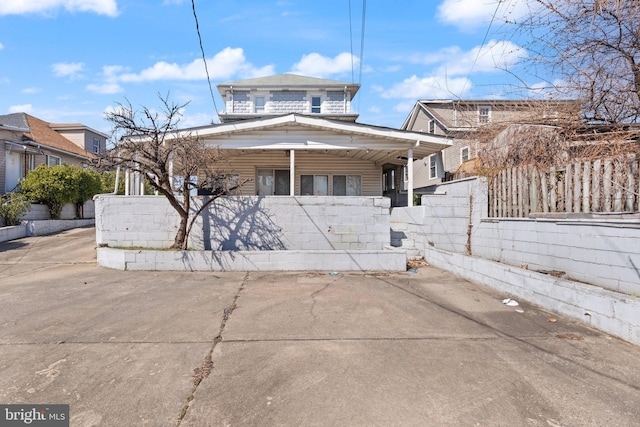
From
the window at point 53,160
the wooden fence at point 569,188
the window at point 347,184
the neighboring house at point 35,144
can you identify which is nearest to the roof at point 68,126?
the neighboring house at point 35,144

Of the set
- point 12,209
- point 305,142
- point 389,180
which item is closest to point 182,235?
point 305,142

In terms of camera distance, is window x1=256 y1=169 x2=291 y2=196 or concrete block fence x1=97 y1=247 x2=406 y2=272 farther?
window x1=256 y1=169 x2=291 y2=196

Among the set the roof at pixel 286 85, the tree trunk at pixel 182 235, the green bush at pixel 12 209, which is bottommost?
the tree trunk at pixel 182 235

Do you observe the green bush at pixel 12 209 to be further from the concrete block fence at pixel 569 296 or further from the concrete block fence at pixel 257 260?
the concrete block fence at pixel 569 296

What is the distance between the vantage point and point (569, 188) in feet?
18.4

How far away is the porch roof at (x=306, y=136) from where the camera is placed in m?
10.5

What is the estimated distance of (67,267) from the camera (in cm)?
820

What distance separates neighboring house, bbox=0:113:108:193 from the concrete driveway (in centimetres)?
1054

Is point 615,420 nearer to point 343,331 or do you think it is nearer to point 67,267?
point 343,331

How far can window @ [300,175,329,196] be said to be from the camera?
14.0 metres

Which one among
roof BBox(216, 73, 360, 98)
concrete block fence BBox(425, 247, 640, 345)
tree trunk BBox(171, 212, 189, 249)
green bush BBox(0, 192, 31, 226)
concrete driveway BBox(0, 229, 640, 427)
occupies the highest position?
roof BBox(216, 73, 360, 98)

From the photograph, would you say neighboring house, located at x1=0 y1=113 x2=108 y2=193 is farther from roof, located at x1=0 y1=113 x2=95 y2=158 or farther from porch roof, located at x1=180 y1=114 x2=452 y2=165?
porch roof, located at x1=180 y1=114 x2=452 y2=165

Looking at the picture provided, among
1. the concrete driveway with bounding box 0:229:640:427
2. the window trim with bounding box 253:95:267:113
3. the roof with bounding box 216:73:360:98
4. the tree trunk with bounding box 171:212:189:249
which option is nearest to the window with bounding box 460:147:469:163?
the roof with bounding box 216:73:360:98

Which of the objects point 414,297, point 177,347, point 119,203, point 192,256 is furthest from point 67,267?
point 414,297
